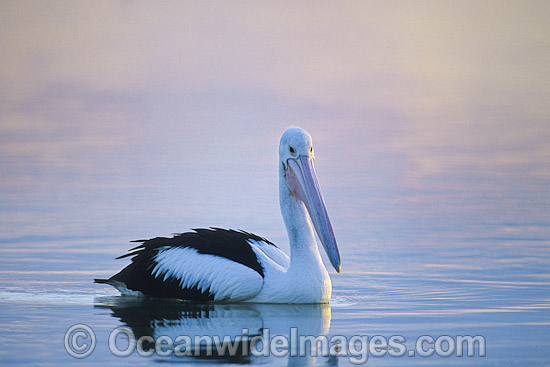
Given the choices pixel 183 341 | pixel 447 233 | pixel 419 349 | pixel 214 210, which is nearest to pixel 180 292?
pixel 183 341

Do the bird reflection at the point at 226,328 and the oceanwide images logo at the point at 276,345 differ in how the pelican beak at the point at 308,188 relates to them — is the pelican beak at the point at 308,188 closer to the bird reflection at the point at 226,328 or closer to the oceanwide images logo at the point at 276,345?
the bird reflection at the point at 226,328

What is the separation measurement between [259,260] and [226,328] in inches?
41.9

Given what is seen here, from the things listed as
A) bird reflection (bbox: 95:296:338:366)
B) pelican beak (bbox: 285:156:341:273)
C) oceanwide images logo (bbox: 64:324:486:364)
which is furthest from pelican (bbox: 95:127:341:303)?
oceanwide images logo (bbox: 64:324:486:364)

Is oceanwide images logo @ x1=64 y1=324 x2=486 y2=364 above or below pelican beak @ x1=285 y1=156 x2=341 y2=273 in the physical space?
below

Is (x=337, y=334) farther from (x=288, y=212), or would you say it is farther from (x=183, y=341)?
(x=288, y=212)

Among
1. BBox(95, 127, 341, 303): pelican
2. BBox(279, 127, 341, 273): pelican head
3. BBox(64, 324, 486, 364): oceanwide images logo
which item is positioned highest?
BBox(279, 127, 341, 273): pelican head

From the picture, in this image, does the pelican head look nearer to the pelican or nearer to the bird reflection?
the pelican

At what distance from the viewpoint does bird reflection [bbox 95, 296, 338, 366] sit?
628 centimetres

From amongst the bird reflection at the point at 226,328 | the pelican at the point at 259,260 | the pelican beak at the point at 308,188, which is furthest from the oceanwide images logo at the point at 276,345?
the pelican beak at the point at 308,188

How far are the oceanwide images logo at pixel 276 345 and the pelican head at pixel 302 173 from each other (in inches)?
48.7

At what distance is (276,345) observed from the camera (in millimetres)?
6613

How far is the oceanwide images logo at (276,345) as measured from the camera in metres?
6.38

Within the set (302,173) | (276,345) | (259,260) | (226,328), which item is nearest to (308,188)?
(302,173)

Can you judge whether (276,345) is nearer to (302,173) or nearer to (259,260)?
(259,260)
